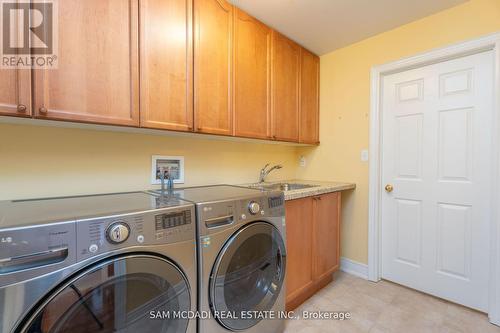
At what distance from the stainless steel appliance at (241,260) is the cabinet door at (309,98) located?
45.8 inches

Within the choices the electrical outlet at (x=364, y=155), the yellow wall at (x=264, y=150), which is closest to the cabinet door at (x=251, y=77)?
the yellow wall at (x=264, y=150)

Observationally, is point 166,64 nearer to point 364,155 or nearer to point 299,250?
point 299,250

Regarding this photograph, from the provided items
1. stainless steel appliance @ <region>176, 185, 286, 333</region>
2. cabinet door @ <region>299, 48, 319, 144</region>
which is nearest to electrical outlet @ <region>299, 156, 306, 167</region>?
cabinet door @ <region>299, 48, 319, 144</region>

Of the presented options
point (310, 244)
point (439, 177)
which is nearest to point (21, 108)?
point (310, 244)

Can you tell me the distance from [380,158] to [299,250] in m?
1.22

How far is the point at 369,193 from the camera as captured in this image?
220 centimetres

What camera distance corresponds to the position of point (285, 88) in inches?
83.3

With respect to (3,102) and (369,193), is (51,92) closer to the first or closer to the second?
(3,102)

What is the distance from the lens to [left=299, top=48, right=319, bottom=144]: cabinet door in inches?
91.5

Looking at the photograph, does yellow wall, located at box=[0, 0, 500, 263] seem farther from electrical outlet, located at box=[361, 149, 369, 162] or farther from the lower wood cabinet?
the lower wood cabinet

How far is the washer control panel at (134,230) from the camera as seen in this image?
0.78m

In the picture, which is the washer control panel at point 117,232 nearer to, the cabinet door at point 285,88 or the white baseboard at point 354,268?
the cabinet door at point 285,88

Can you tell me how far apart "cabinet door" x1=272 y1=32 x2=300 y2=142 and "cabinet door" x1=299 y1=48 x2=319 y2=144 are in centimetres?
9

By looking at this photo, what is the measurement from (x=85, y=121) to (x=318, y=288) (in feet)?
6.95
